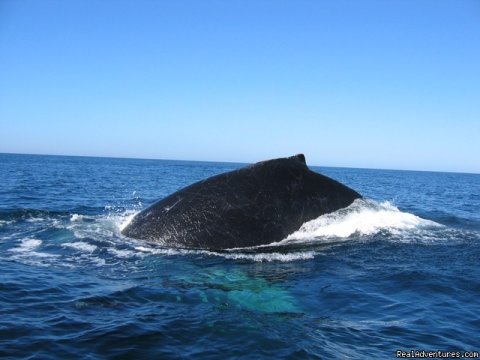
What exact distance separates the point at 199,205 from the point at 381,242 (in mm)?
5401

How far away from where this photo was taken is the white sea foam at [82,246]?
10.9 m

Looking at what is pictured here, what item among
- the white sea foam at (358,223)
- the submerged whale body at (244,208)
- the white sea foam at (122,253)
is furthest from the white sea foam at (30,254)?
the white sea foam at (358,223)

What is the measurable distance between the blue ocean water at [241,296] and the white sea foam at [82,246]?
1.7 inches

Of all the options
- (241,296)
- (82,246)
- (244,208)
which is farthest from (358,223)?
(82,246)

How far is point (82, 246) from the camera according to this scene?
11.2 meters

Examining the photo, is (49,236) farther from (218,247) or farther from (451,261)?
(451,261)

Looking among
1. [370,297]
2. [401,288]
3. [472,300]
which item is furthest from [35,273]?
[472,300]

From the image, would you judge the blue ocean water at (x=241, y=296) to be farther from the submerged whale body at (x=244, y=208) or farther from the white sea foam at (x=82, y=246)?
the submerged whale body at (x=244, y=208)

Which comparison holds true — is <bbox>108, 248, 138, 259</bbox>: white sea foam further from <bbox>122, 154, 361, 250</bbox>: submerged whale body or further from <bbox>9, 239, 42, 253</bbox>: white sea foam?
<bbox>9, 239, 42, 253</bbox>: white sea foam

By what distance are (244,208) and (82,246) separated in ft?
14.0

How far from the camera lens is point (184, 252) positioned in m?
10.3

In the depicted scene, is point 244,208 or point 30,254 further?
point 244,208

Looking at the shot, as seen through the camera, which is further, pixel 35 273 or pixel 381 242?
pixel 381 242

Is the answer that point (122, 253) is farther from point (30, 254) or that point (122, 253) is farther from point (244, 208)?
point (244, 208)
